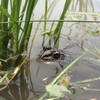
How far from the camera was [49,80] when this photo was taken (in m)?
0.89

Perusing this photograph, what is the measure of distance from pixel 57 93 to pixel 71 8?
1968mm

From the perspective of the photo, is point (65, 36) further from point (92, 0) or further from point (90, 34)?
point (92, 0)

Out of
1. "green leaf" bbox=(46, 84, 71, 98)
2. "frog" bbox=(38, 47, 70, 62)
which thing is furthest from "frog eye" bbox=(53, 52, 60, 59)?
"green leaf" bbox=(46, 84, 71, 98)

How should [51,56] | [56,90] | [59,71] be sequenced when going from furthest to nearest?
[51,56]
[59,71]
[56,90]

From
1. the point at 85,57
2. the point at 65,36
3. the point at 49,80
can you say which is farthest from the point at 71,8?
the point at 49,80

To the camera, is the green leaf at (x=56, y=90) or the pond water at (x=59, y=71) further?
the pond water at (x=59, y=71)

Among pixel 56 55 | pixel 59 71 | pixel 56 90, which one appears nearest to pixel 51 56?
pixel 56 55

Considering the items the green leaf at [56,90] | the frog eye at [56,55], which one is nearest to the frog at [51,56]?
the frog eye at [56,55]

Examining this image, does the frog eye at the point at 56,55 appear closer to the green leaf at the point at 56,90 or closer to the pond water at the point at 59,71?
the pond water at the point at 59,71

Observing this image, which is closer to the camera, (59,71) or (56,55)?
(59,71)

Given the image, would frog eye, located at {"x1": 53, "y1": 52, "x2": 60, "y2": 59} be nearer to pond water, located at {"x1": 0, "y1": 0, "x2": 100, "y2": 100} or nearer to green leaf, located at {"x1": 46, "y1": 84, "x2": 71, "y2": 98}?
pond water, located at {"x1": 0, "y1": 0, "x2": 100, "y2": 100}

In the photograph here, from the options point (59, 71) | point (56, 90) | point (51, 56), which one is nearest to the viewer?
point (56, 90)

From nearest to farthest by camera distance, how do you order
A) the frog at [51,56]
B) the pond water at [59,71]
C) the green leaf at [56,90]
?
the green leaf at [56,90], the pond water at [59,71], the frog at [51,56]

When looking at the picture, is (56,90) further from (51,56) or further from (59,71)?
(51,56)
